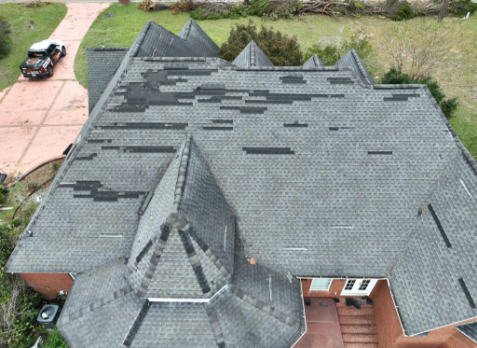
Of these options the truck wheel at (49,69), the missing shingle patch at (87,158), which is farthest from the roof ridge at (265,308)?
the truck wheel at (49,69)

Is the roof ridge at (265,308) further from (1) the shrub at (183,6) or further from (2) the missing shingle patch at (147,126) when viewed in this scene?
(1) the shrub at (183,6)

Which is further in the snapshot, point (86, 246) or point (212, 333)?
point (86, 246)

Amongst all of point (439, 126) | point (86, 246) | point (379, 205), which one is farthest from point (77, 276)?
point (439, 126)

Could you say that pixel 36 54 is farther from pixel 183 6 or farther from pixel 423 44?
pixel 423 44

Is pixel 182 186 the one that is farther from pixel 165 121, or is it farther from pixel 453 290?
pixel 453 290

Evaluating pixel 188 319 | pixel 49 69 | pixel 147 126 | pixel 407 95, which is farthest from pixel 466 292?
pixel 49 69

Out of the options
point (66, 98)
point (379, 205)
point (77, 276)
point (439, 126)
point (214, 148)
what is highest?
point (439, 126)
